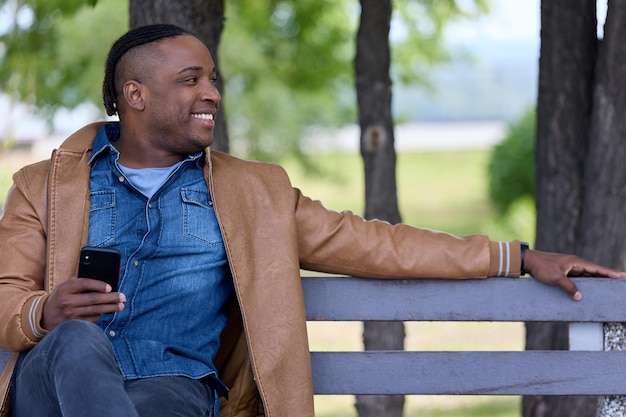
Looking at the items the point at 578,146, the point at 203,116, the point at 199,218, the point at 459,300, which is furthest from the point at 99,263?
the point at 578,146

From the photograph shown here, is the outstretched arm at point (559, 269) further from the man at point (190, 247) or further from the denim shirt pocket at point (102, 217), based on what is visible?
the denim shirt pocket at point (102, 217)

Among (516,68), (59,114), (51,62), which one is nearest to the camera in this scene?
(51,62)

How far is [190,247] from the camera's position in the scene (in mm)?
3523

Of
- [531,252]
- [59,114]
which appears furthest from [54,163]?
[59,114]

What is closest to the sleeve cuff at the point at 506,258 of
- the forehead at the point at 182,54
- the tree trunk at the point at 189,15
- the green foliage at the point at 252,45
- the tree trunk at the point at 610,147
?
the forehead at the point at 182,54

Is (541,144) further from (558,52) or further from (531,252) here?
(531,252)

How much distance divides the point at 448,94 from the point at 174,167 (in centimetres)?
2956

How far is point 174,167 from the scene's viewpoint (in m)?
3.64

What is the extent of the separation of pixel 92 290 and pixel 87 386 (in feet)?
1.08

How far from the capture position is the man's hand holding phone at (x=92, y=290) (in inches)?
125

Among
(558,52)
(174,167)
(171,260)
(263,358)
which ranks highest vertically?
(558,52)

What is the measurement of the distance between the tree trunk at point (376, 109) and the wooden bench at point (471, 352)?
219 centimetres

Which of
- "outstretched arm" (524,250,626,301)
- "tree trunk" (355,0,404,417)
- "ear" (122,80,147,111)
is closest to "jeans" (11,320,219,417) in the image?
"ear" (122,80,147,111)

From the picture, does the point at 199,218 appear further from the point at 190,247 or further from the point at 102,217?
the point at 102,217
